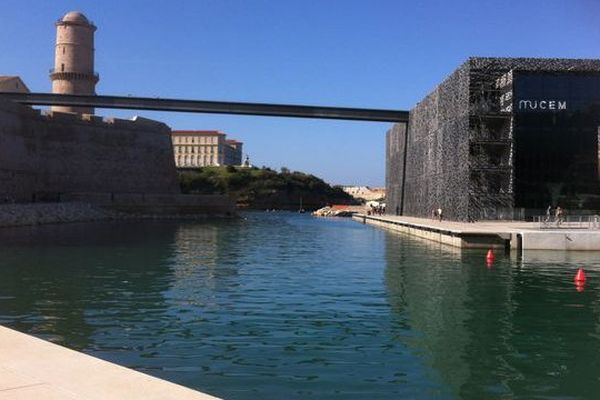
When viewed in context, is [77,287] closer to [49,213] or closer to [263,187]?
[49,213]

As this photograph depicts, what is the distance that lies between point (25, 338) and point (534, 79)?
44293 millimetres

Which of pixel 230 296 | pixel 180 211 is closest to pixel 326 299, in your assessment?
pixel 230 296

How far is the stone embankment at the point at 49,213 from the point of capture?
4709 cm

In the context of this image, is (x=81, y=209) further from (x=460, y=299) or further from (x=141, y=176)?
(x=460, y=299)

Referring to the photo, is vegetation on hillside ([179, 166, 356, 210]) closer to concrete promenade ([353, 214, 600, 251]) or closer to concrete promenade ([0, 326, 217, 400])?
concrete promenade ([353, 214, 600, 251])

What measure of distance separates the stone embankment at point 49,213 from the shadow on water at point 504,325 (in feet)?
108

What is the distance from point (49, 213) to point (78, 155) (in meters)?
16.3

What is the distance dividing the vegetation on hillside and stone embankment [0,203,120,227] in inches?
2781

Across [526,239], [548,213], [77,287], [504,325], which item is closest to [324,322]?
[504,325]

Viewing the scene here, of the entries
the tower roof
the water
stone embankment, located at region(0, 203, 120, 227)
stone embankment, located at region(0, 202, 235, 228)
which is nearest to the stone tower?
the tower roof

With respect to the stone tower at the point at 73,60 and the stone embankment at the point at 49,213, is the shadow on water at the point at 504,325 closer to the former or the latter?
the stone embankment at the point at 49,213

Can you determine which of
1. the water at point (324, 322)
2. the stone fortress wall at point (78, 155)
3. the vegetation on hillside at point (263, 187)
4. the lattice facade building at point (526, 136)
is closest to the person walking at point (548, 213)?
the lattice facade building at point (526, 136)

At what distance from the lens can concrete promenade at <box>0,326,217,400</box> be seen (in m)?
5.65

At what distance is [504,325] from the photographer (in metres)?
12.6
